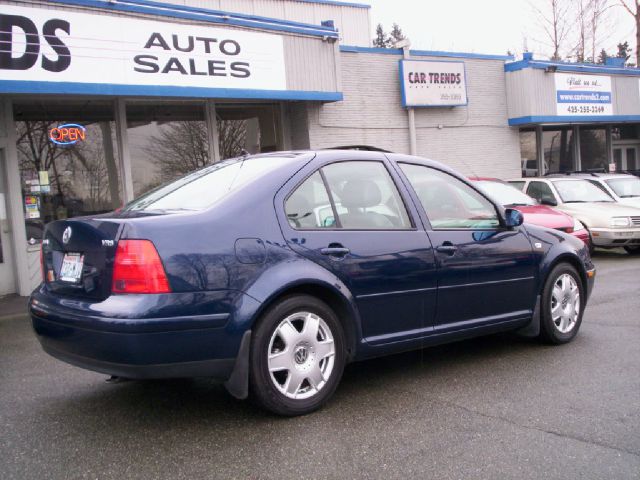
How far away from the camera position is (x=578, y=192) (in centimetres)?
1262

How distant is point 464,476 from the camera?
10.2 feet

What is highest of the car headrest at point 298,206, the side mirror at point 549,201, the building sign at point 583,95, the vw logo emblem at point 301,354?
the building sign at point 583,95

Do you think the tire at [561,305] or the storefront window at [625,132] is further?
the storefront window at [625,132]

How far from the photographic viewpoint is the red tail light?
11.1 feet

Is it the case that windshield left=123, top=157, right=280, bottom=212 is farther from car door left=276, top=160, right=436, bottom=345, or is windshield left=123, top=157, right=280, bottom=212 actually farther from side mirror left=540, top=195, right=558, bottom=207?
side mirror left=540, top=195, right=558, bottom=207

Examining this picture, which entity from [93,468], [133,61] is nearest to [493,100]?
[133,61]

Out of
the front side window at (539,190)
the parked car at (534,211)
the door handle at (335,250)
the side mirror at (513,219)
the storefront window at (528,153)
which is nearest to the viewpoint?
the door handle at (335,250)

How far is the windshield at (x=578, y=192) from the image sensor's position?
12.4 meters

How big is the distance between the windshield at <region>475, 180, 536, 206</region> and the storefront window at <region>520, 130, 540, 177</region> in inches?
306

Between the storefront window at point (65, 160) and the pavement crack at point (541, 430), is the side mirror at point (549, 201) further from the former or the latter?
the pavement crack at point (541, 430)

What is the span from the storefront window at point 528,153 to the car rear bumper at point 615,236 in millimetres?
7047

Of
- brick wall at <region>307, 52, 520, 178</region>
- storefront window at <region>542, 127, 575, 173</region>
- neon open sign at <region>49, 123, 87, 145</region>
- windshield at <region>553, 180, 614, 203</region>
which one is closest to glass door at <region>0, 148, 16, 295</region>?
neon open sign at <region>49, 123, 87, 145</region>

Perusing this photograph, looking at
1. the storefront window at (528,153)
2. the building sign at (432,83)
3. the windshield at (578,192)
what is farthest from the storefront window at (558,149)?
the windshield at (578,192)

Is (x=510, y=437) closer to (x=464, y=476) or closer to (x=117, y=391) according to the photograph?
(x=464, y=476)
